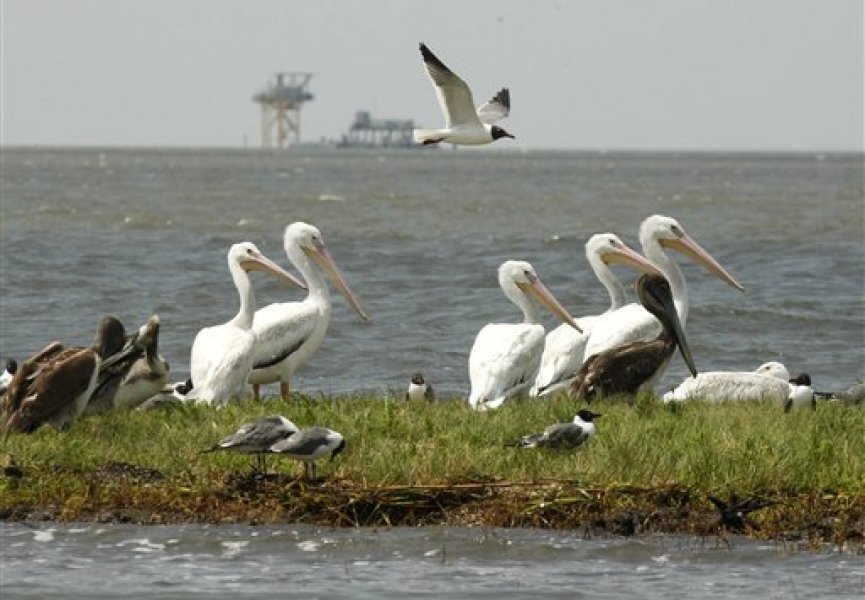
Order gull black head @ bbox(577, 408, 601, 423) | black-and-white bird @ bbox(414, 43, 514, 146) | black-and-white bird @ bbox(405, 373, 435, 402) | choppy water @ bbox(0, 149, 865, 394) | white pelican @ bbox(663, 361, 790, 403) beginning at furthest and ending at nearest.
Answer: choppy water @ bbox(0, 149, 865, 394), black-and-white bird @ bbox(414, 43, 514, 146), black-and-white bird @ bbox(405, 373, 435, 402), white pelican @ bbox(663, 361, 790, 403), gull black head @ bbox(577, 408, 601, 423)

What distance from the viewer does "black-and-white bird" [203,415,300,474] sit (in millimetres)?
8938

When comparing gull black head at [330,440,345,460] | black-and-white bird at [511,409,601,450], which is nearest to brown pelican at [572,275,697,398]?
black-and-white bird at [511,409,601,450]

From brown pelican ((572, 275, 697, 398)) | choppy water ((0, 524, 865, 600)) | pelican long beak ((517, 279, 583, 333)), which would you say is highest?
pelican long beak ((517, 279, 583, 333))

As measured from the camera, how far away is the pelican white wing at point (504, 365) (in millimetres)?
11938

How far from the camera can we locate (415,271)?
1181 inches

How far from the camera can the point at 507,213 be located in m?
52.9

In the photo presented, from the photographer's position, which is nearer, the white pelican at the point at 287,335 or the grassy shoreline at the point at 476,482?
the grassy shoreline at the point at 476,482

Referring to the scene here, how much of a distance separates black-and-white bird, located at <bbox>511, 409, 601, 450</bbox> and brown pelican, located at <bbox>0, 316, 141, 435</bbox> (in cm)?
230

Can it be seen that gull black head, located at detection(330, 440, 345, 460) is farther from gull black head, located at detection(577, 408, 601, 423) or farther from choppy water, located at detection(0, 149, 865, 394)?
choppy water, located at detection(0, 149, 865, 394)

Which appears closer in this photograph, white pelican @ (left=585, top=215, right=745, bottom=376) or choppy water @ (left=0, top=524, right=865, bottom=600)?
choppy water @ (left=0, top=524, right=865, bottom=600)

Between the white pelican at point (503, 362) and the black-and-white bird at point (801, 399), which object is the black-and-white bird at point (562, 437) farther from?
the black-and-white bird at point (801, 399)

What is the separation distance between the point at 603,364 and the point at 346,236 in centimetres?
2890

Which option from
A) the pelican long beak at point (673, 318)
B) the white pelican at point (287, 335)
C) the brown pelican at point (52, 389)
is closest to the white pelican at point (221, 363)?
the white pelican at point (287, 335)

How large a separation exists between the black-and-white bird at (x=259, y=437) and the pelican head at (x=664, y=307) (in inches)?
146
